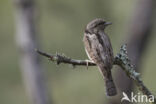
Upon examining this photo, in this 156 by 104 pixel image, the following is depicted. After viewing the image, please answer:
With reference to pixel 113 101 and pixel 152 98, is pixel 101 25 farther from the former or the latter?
pixel 113 101

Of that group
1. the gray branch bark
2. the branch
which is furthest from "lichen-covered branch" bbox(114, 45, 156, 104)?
the gray branch bark

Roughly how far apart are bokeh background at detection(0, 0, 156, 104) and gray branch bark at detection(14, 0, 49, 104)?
448 cm

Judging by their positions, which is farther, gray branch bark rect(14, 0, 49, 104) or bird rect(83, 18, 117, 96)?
gray branch bark rect(14, 0, 49, 104)

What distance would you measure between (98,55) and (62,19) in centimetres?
1150

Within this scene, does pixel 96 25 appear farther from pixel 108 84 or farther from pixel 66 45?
pixel 66 45

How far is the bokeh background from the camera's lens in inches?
713

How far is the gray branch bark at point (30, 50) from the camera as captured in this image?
12844 mm

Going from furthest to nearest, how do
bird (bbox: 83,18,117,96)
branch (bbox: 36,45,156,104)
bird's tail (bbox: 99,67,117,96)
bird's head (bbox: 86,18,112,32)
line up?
bird's head (bbox: 86,18,112,32)
bird's tail (bbox: 99,67,117,96)
bird (bbox: 83,18,117,96)
branch (bbox: 36,45,156,104)

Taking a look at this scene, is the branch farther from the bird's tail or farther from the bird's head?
the bird's head

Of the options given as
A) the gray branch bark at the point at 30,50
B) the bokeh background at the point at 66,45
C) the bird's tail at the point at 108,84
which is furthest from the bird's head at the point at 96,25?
the bokeh background at the point at 66,45

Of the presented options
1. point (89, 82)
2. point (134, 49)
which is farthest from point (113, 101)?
point (89, 82)

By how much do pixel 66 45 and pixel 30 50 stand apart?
21.2 ft

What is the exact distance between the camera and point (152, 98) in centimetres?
614

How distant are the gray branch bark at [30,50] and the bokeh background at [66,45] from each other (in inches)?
176
